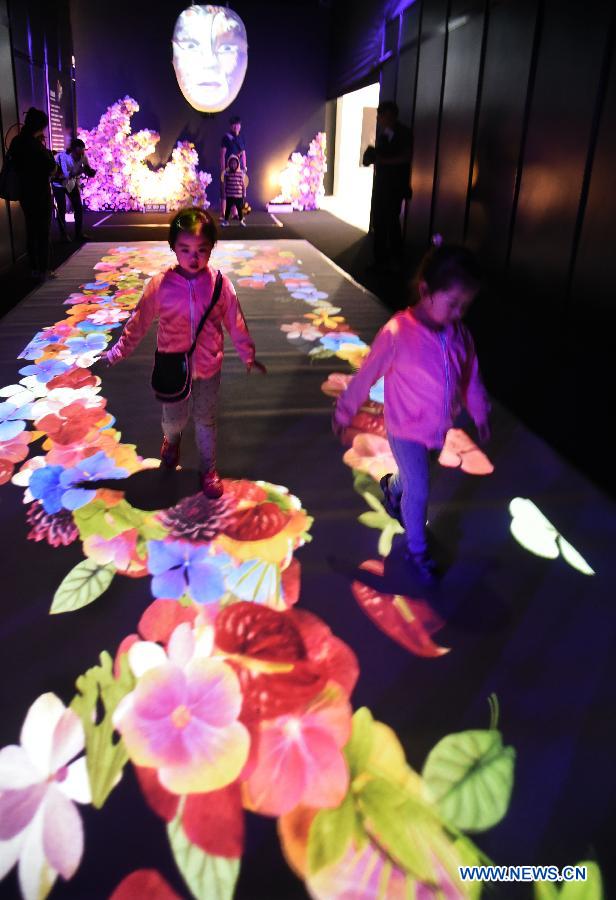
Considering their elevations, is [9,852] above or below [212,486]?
below

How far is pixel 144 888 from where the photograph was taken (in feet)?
4.27

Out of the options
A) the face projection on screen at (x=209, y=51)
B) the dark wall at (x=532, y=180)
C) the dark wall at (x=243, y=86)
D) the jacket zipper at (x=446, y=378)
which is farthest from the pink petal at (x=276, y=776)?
the dark wall at (x=243, y=86)

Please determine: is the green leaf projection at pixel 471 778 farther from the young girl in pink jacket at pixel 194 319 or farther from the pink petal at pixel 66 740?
the young girl in pink jacket at pixel 194 319

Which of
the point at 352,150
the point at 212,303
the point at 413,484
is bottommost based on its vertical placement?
the point at 413,484

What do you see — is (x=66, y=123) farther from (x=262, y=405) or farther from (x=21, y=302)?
(x=262, y=405)

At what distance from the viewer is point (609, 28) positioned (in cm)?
442

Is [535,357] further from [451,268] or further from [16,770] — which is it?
[16,770]

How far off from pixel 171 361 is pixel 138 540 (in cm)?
64

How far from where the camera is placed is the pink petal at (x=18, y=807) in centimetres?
141

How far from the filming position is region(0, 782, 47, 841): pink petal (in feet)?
4.62

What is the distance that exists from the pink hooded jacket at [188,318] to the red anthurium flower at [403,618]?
0.97 metres

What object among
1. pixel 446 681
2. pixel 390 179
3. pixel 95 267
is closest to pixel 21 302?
pixel 95 267

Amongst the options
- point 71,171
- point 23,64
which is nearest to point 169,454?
point 71,171

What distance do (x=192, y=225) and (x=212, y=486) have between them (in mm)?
982
